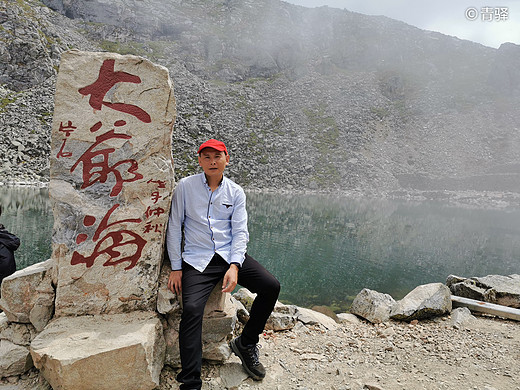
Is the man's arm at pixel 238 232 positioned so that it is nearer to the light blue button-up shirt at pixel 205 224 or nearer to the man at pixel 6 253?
the light blue button-up shirt at pixel 205 224

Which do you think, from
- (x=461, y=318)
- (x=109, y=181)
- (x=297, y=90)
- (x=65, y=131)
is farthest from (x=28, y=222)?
(x=297, y=90)

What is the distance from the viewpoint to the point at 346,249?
21.1m

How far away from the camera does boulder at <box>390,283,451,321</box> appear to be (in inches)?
258

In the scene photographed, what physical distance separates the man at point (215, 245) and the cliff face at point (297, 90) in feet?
151

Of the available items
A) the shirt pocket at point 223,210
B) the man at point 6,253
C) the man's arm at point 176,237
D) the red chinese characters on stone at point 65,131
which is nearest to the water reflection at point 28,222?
the man at point 6,253

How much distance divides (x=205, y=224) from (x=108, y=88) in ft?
6.50

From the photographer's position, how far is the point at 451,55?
110000 millimetres

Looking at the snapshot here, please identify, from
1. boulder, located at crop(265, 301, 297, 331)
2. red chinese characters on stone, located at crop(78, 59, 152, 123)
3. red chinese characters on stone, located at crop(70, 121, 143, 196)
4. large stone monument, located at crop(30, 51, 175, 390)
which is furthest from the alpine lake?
red chinese characters on stone, located at crop(78, 59, 152, 123)

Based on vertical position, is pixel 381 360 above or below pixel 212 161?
below

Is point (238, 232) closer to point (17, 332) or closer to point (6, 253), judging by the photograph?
point (17, 332)

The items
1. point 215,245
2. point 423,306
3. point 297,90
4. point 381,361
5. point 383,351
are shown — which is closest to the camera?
point 215,245

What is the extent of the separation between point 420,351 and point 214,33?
4238 inches

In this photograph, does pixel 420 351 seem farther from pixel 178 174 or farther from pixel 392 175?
pixel 392 175

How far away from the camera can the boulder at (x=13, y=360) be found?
143 inches
